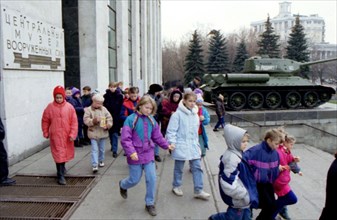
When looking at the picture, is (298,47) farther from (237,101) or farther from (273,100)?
(237,101)

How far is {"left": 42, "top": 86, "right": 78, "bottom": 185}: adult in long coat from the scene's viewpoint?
5.27 m

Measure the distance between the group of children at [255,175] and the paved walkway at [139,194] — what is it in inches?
22.7

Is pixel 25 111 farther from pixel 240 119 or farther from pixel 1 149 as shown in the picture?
Result: pixel 240 119

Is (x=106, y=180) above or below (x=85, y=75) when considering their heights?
below

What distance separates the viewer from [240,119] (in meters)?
15.9

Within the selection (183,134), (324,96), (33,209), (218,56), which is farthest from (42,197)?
(218,56)

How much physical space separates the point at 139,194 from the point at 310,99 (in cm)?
1732

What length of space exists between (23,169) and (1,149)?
1127 mm

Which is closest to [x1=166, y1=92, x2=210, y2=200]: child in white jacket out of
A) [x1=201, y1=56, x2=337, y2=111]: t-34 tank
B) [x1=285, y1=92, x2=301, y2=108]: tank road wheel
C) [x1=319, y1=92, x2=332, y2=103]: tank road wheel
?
[x1=201, y1=56, x2=337, y2=111]: t-34 tank

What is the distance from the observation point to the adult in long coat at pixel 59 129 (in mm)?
5275

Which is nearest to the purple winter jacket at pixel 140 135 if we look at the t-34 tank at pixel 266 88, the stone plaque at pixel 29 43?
the stone plaque at pixel 29 43

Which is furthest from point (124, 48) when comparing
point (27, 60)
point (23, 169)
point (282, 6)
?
point (282, 6)

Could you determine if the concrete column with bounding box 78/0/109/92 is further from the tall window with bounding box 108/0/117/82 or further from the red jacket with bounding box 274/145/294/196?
the red jacket with bounding box 274/145/294/196

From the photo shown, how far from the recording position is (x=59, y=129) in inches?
208
